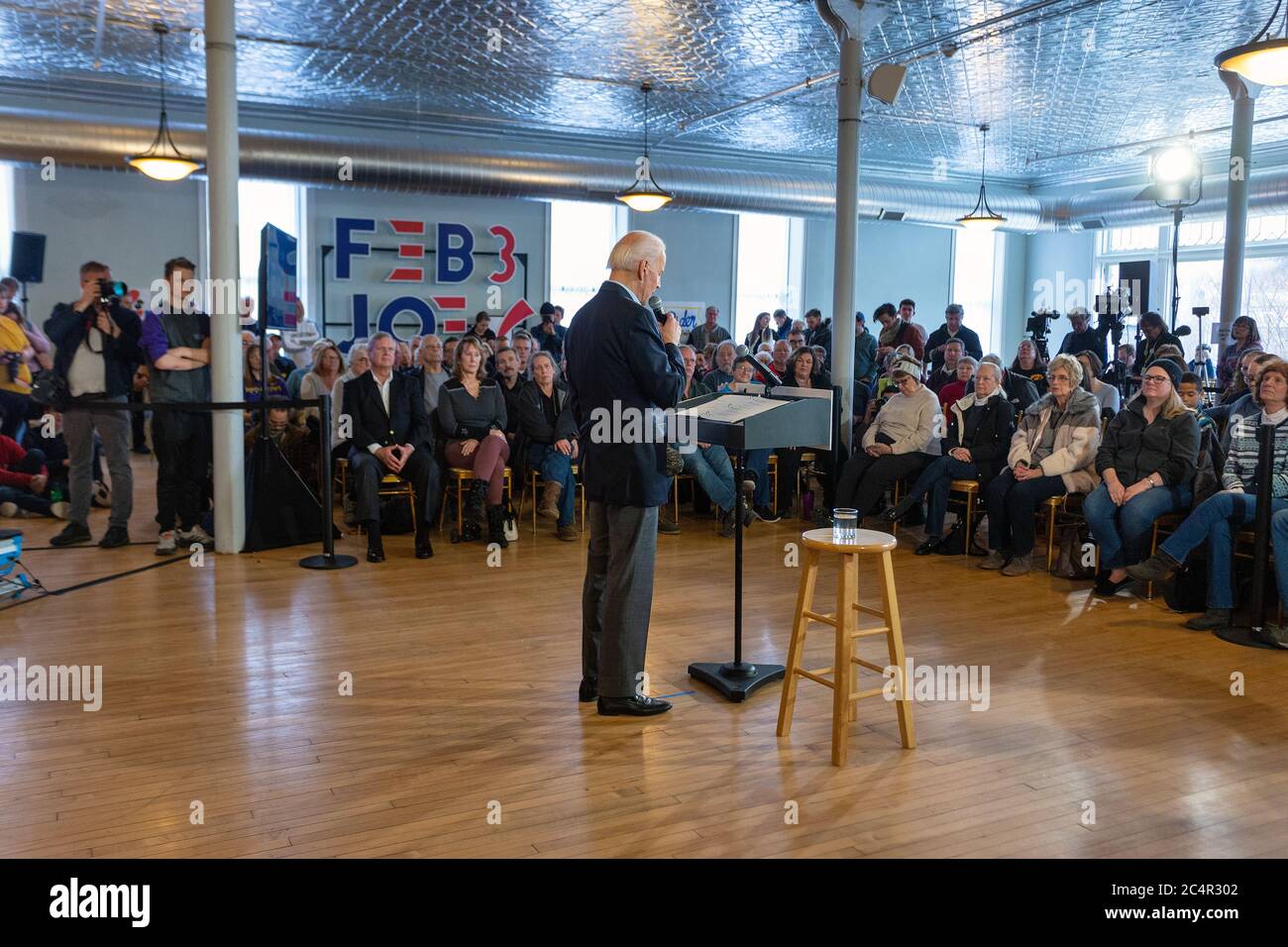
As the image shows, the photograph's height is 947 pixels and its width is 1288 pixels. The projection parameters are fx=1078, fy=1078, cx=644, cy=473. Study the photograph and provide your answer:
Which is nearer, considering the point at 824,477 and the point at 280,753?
the point at 280,753

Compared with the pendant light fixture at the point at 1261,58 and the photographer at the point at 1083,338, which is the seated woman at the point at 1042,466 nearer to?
the pendant light fixture at the point at 1261,58

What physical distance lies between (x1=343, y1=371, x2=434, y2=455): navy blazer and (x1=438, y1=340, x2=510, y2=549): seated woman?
0.20 m

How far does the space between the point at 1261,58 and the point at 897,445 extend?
300 cm

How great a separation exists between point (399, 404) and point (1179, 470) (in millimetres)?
4301

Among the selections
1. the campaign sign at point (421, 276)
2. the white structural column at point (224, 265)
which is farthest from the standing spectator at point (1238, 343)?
the campaign sign at point (421, 276)

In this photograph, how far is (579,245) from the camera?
45.6ft

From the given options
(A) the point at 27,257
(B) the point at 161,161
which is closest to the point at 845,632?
(B) the point at 161,161

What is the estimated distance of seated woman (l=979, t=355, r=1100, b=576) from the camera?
19.2ft

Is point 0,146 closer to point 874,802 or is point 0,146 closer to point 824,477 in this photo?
point 824,477

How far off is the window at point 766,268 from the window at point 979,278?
9.93 ft

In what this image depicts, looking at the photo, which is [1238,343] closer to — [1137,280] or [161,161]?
[1137,280]

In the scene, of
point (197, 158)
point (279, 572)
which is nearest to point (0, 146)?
point (197, 158)

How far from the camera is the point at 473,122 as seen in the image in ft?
37.9

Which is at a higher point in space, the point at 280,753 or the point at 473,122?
the point at 473,122
